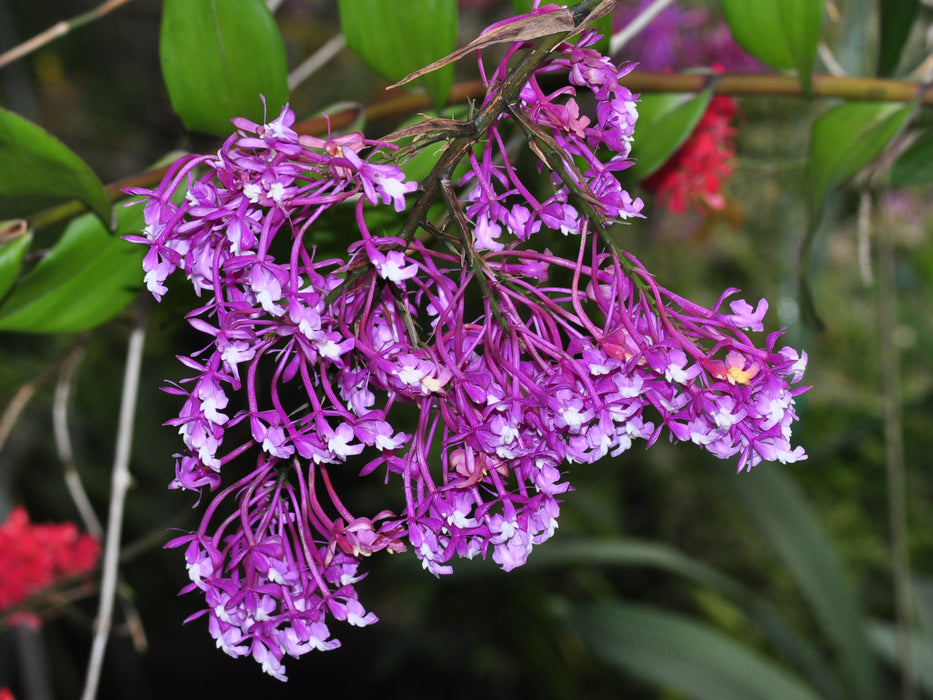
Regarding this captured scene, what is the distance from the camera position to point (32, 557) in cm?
81

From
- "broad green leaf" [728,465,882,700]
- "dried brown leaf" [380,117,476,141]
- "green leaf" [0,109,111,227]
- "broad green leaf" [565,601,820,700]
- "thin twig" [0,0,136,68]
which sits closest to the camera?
"dried brown leaf" [380,117,476,141]

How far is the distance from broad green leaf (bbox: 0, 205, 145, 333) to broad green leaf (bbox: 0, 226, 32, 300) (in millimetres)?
19

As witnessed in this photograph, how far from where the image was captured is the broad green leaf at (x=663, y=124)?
1.76ft

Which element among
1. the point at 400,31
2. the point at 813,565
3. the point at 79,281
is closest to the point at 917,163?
the point at 400,31

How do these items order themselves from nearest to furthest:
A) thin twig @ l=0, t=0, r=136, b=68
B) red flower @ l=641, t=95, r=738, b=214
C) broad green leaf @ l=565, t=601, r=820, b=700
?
thin twig @ l=0, t=0, r=136, b=68, red flower @ l=641, t=95, r=738, b=214, broad green leaf @ l=565, t=601, r=820, b=700

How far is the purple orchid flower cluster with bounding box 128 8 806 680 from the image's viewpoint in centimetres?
28

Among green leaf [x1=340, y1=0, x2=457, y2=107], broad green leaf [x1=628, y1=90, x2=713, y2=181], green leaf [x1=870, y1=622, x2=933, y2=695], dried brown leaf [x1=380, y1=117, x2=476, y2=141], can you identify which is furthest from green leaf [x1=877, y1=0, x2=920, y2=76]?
green leaf [x1=870, y1=622, x2=933, y2=695]

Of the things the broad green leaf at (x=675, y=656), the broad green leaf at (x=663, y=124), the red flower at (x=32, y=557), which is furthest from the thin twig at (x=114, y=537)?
the broad green leaf at (x=675, y=656)

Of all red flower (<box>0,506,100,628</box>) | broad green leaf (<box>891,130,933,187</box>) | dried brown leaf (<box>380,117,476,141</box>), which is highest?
dried brown leaf (<box>380,117,476,141</box>)

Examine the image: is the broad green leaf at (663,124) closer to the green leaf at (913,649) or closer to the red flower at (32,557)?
the red flower at (32,557)

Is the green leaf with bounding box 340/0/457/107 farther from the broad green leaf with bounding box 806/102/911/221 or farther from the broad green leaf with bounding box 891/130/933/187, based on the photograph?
the broad green leaf with bounding box 891/130/933/187

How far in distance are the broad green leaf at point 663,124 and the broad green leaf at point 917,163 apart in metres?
0.17

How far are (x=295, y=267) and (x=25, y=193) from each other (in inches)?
A: 10.6

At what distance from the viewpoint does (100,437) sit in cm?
194
